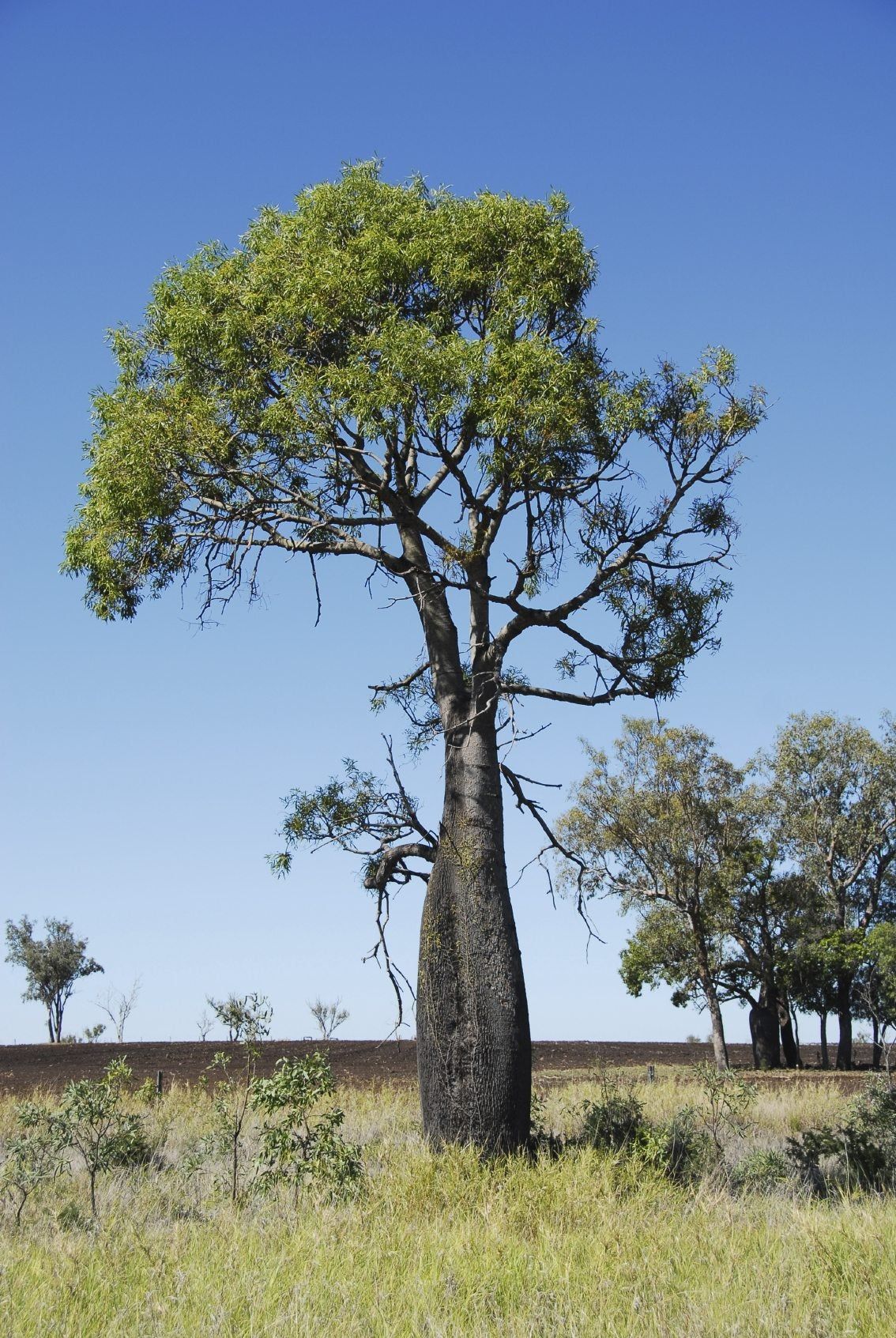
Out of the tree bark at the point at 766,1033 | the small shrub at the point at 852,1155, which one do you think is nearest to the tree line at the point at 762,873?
the tree bark at the point at 766,1033

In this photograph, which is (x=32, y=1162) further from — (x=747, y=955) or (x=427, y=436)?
(x=747, y=955)

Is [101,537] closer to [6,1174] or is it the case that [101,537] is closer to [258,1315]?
[6,1174]

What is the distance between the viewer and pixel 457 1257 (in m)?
6.23

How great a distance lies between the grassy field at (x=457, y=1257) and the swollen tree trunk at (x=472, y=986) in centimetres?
45

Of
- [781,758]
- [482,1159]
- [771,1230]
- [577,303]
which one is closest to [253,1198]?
[482,1159]

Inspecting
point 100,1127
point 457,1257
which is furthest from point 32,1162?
point 457,1257

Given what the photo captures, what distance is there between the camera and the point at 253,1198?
8352mm

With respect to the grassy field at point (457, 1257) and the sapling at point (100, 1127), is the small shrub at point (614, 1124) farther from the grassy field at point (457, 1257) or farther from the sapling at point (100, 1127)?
the sapling at point (100, 1127)

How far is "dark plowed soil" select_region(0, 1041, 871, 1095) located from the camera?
20.7 metres

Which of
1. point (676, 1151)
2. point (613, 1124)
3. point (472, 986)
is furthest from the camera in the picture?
point (613, 1124)

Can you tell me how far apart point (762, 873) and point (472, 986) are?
25.7m

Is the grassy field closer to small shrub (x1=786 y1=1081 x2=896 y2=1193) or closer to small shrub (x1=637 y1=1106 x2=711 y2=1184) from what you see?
small shrub (x1=637 y1=1106 x2=711 y2=1184)

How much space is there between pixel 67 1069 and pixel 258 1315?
63.2 feet

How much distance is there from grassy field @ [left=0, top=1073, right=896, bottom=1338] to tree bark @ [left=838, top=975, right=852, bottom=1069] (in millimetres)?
25540
